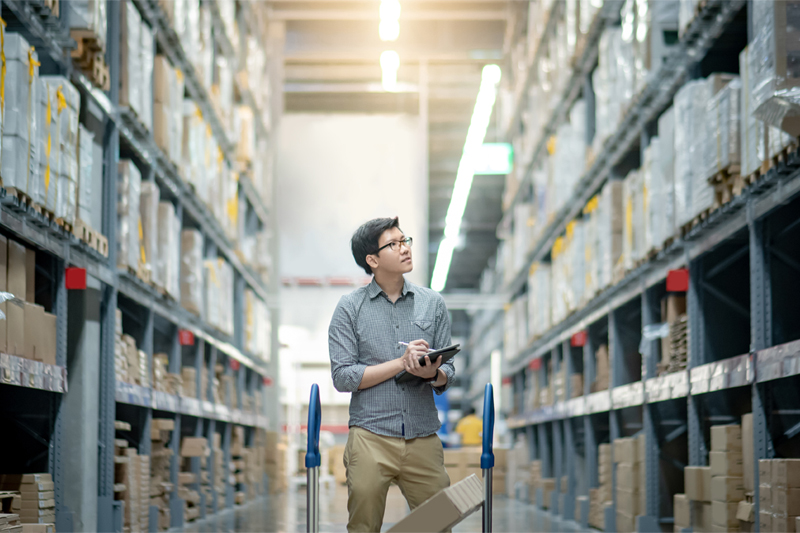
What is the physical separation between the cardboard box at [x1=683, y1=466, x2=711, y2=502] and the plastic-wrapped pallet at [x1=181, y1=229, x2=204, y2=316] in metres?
5.22

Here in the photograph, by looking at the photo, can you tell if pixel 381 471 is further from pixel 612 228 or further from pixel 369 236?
pixel 612 228

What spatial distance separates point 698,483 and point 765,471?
124cm

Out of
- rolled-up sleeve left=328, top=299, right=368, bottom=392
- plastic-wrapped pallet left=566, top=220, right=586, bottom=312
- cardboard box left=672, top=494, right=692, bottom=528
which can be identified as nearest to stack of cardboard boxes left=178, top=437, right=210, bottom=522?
plastic-wrapped pallet left=566, top=220, right=586, bottom=312

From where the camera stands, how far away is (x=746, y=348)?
21.3 ft

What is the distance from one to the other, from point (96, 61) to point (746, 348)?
4.90m

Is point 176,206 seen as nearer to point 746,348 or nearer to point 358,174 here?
point 746,348

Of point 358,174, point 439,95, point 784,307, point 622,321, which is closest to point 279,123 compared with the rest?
point 358,174

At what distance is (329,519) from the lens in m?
9.27

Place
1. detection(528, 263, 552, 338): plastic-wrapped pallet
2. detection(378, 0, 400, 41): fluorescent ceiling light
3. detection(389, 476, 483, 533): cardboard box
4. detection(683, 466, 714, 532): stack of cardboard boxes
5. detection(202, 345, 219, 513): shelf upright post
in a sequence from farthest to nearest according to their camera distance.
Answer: detection(378, 0, 400, 41): fluorescent ceiling light < detection(528, 263, 552, 338): plastic-wrapped pallet < detection(202, 345, 219, 513): shelf upright post < detection(683, 466, 714, 532): stack of cardboard boxes < detection(389, 476, 483, 533): cardboard box

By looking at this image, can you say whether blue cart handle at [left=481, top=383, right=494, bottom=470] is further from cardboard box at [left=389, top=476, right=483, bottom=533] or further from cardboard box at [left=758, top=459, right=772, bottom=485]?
cardboard box at [left=758, top=459, right=772, bottom=485]

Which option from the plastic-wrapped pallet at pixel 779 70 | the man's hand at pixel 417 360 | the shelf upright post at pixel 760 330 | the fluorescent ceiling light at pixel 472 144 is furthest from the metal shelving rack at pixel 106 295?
the fluorescent ceiling light at pixel 472 144

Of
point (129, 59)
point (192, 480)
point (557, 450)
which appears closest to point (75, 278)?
point (129, 59)

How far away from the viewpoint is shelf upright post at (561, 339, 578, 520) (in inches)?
386

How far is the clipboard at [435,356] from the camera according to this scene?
3.10m
